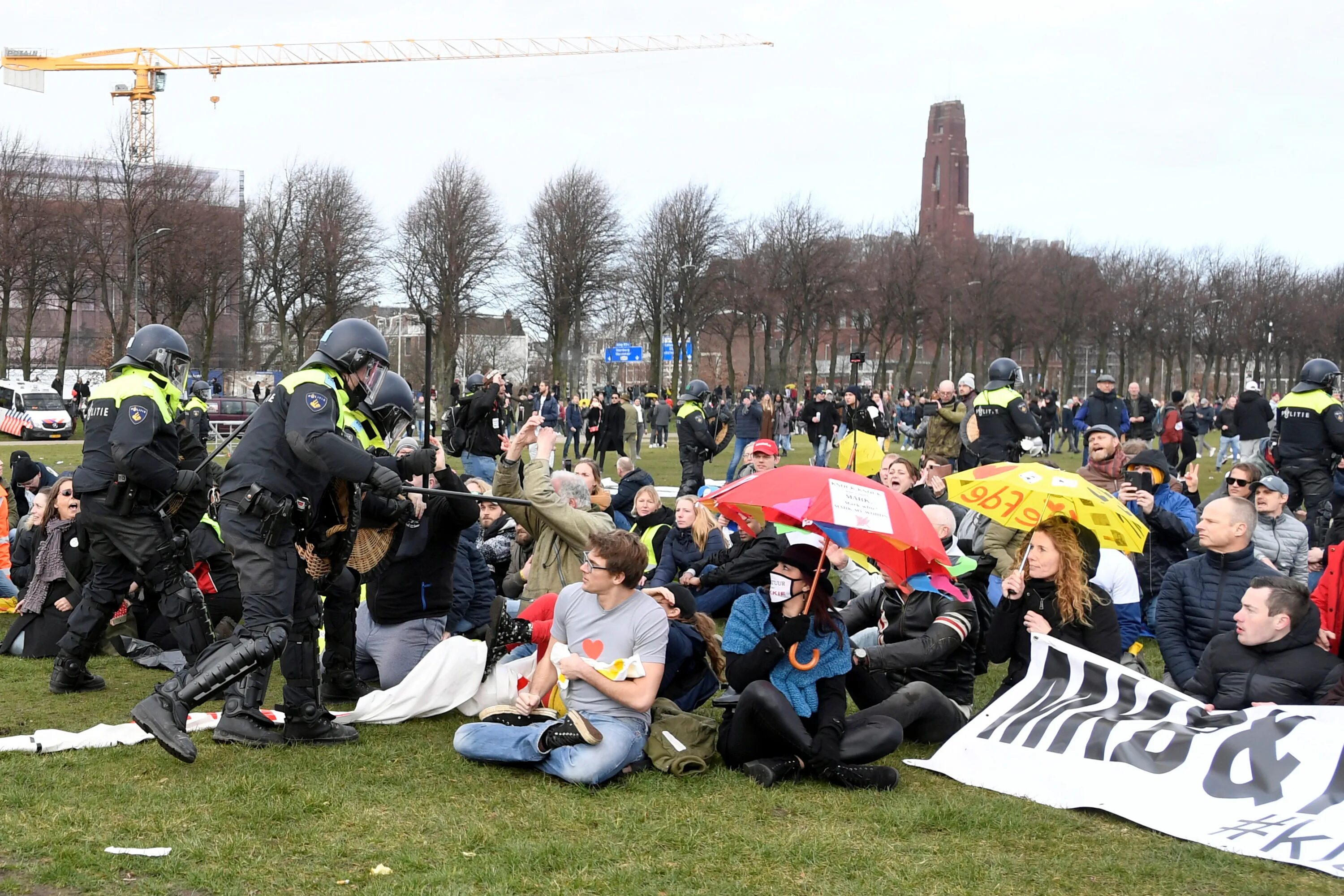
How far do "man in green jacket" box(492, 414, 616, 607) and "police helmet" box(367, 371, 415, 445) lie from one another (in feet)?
2.07

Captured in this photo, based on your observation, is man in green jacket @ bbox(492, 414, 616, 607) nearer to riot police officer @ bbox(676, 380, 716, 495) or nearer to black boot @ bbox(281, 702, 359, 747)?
black boot @ bbox(281, 702, 359, 747)

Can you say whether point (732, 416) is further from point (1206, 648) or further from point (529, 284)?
point (1206, 648)

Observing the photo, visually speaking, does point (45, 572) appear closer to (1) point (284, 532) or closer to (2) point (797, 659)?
(1) point (284, 532)

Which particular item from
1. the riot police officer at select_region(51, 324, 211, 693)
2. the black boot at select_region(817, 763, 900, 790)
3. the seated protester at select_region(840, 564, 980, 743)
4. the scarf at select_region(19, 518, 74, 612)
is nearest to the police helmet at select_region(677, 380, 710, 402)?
the scarf at select_region(19, 518, 74, 612)

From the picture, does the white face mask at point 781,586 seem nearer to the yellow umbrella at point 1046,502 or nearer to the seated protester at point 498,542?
the yellow umbrella at point 1046,502

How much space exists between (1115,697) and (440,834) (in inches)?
124

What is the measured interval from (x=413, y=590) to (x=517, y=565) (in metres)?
2.27

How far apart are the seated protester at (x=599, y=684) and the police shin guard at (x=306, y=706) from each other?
75cm

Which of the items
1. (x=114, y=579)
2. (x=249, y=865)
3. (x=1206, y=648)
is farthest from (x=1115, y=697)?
(x=114, y=579)

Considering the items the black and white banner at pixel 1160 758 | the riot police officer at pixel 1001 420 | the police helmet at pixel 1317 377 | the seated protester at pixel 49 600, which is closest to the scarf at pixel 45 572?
the seated protester at pixel 49 600

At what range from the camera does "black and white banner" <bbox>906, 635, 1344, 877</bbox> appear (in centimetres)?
490

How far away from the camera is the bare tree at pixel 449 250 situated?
55.0 m

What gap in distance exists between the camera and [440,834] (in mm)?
4836

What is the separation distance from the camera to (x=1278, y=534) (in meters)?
8.33
